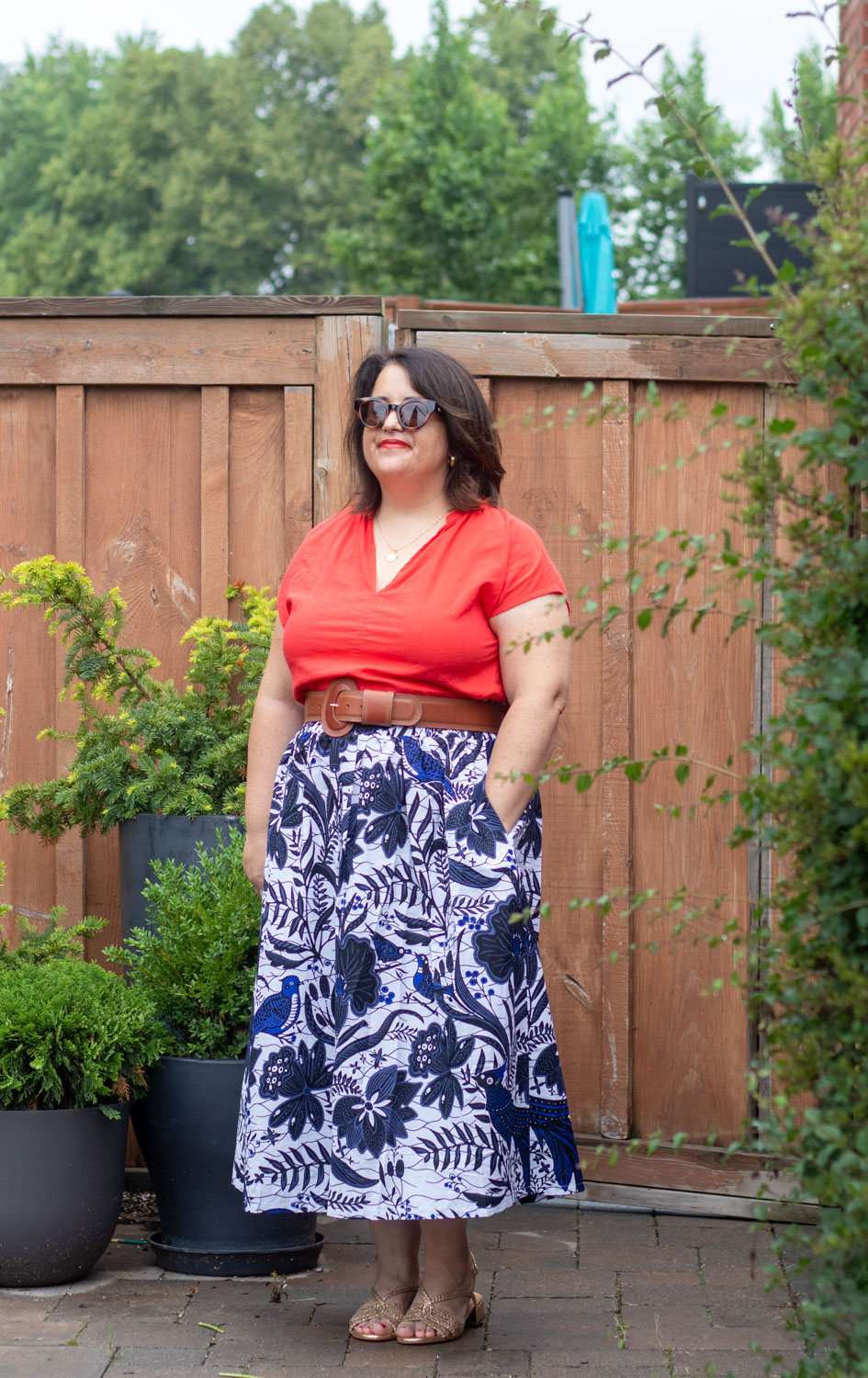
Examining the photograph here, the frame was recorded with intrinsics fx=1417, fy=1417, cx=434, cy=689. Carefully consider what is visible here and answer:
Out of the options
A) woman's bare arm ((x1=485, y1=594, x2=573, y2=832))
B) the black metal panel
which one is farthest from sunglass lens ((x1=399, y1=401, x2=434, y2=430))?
the black metal panel

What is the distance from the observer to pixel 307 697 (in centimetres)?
294

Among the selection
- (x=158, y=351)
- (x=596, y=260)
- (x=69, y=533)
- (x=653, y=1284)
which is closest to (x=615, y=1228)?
(x=653, y=1284)

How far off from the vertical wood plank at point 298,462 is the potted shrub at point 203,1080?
1026mm

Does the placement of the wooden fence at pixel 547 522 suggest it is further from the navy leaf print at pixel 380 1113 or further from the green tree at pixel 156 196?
the green tree at pixel 156 196

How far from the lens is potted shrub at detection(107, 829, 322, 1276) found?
3152 millimetres

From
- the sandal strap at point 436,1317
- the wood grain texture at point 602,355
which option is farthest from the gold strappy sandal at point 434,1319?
the wood grain texture at point 602,355

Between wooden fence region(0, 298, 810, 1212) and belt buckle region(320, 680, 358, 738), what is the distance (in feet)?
3.50

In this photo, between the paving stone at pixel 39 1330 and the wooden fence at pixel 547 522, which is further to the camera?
the wooden fence at pixel 547 522

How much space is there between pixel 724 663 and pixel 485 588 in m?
1.13

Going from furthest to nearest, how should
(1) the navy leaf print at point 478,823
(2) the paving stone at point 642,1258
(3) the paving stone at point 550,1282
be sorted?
1. (2) the paving stone at point 642,1258
2. (3) the paving stone at point 550,1282
3. (1) the navy leaf print at point 478,823

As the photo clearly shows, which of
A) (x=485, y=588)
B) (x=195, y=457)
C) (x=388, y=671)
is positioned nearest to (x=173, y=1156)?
(x=388, y=671)

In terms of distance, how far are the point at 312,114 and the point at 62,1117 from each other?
3526 centimetres

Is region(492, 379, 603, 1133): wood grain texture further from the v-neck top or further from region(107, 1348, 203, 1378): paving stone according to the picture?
region(107, 1348, 203, 1378): paving stone

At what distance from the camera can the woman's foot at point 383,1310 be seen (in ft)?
9.20
